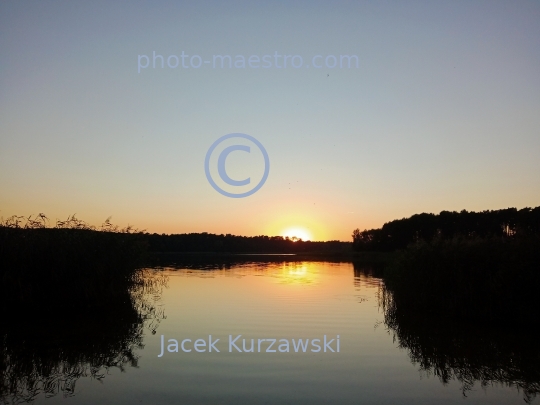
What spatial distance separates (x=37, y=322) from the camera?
16562 millimetres

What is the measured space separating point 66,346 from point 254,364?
5.11 m

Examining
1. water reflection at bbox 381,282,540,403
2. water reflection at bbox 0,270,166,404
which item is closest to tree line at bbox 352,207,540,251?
water reflection at bbox 381,282,540,403

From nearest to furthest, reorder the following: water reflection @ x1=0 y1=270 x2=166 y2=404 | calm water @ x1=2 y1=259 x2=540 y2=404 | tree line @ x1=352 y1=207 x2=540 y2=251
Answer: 1. calm water @ x1=2 y1=259 x2=540 y2=404
2. water reflection @ x1=0 y1=270 x2=166 y2=404
3. tree line @ x1=352 y1=207 x2=540 y2=251

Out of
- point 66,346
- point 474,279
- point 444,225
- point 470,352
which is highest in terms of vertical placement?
point 444,225

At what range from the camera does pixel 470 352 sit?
1333cm

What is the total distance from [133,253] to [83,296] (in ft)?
10.8

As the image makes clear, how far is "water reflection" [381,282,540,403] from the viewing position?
1077cm

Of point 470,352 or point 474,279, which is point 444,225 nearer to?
point 474,279

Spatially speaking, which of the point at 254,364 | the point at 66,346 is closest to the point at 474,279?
the point at 254,364

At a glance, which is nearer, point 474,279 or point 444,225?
point 474,279

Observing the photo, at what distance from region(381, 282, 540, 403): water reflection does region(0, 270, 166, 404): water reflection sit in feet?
23.5

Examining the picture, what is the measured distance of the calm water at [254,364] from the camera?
9.51 m

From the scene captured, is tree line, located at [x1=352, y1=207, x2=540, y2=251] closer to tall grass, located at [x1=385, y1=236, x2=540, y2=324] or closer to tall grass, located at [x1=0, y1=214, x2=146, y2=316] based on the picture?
tall grass, located at [x1=385, y1=236, x2=540, y2=324]

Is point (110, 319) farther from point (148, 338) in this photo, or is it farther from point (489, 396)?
point (489, 396)
